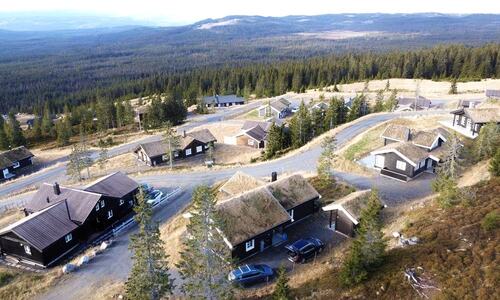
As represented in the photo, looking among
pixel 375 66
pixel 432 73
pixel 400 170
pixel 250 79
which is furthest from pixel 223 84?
pixel 400 170

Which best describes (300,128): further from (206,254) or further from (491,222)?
(206,254)

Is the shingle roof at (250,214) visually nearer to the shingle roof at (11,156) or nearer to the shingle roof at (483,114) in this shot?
the shingle roof at (483,114)

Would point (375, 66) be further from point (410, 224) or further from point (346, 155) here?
point (410, 224)

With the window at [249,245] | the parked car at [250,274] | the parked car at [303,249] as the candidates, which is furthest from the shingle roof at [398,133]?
the parked car at [250,274]

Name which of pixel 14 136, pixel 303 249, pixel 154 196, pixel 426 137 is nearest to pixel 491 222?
pixel 303 249

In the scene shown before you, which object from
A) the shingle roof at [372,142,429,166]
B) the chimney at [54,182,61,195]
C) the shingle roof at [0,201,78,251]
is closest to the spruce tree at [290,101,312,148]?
the shingle roof at [372,142,429,166]

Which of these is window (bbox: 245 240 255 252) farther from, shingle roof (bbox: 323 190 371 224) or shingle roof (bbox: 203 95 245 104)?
shingle roof (bbox: 203 95 245 104)
